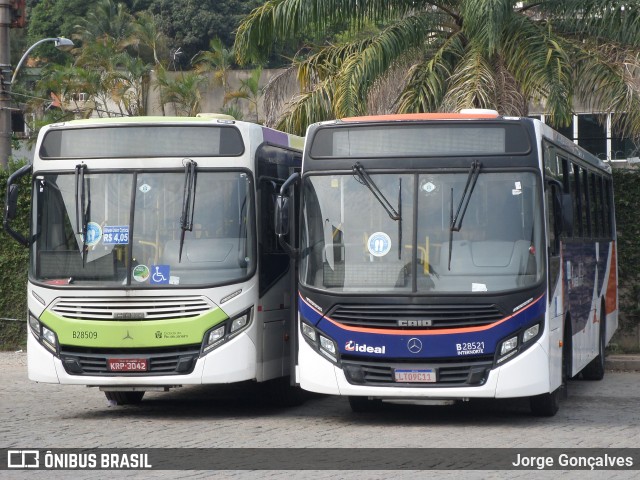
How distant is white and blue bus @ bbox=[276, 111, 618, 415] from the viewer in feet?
38.6

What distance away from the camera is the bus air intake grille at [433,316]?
38.6ft

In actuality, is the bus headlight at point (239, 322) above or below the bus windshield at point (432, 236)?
below

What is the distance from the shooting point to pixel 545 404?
1261 cm

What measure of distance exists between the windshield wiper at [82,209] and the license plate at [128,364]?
1056 mm

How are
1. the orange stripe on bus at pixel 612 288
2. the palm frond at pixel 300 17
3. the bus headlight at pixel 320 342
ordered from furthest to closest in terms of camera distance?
the palm frond at pixel 300 17
the orange stripe on bus at pixel 612 288
the bus headlight at pixel 320 342

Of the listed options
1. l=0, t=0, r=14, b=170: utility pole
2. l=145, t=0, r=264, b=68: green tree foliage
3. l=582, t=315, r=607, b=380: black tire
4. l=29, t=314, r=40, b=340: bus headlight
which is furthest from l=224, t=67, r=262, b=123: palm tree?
l=29, t=314, r=40, b=340: bus headlight

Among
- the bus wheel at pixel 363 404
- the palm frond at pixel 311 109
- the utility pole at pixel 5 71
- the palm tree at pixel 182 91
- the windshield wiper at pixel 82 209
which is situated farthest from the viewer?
the palm tree at pixel 182 91

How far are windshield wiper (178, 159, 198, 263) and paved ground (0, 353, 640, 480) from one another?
1.91m

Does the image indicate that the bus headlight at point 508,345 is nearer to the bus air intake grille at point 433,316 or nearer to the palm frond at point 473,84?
the bus air intake grille at point 433,316

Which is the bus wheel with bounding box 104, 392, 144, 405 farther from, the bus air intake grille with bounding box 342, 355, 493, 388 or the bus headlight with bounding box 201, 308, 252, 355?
the bus air intake grille with bounding box 342, 355, 493, 388

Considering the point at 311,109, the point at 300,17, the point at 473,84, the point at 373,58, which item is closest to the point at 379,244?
the point at 473,84

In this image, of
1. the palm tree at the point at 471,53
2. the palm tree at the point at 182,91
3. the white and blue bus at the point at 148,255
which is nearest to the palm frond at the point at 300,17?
the palm tree at the point at 471,53

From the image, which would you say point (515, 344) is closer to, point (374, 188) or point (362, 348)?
point (362, 348)

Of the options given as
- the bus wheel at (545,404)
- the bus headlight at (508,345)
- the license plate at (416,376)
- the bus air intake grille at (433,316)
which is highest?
the bus air intake grille at (433,316)
